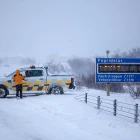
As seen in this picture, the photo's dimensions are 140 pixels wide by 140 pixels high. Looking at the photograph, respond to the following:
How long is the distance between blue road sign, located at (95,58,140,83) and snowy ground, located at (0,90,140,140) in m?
3.80

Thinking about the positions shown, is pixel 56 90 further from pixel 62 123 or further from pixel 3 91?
pixel 62 123

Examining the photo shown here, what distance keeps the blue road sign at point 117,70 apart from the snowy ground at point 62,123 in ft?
12.5

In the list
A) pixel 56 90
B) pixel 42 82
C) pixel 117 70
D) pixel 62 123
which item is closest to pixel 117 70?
pixel 117 70

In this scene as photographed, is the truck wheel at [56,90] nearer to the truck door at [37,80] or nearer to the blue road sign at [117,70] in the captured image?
the truck door at [37,80]

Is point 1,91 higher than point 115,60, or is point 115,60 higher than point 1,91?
point 115,60

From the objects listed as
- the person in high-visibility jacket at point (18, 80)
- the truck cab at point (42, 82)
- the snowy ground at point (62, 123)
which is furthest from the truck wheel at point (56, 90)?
the person in high-visibility jacket at point (18, 80)

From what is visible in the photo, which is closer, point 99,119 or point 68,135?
point 68,135

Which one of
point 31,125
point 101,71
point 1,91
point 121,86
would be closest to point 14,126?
point 31,125

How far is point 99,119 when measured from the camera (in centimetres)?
1101

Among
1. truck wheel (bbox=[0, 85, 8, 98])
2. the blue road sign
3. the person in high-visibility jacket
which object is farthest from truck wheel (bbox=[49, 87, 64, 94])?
truck wheel (bbox=[0, 85, 8, 98])

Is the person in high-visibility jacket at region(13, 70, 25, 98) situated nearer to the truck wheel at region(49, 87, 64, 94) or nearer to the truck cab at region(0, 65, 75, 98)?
the truck cab at region(0, 65, 75, 98)

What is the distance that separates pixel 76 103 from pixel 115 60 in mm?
5299

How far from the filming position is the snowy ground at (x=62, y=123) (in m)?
7.05

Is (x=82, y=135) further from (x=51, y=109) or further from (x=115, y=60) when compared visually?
(x=115, y=60)
